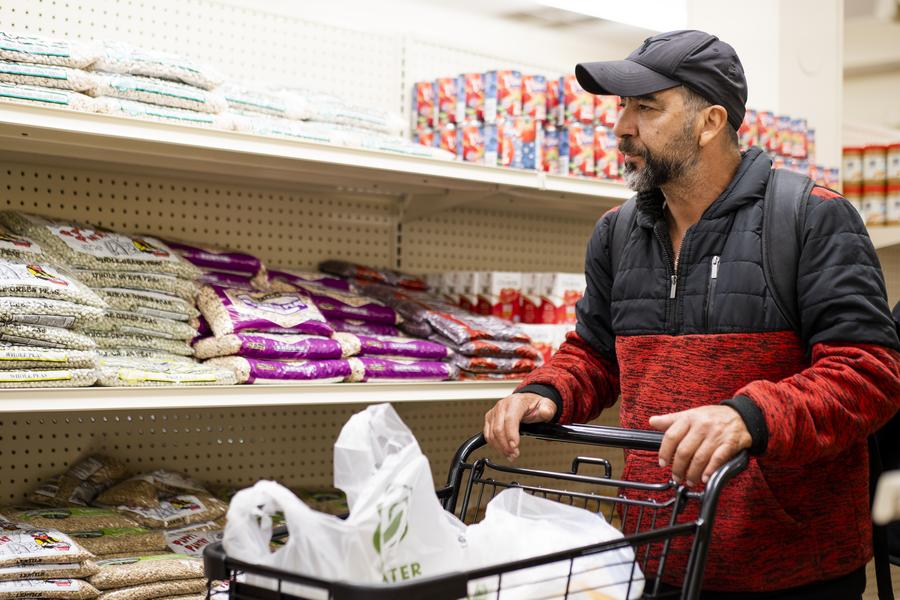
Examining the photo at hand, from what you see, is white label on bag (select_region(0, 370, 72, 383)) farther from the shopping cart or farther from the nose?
the nose

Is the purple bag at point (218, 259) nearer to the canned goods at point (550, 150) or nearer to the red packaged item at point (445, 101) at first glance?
the red packaged item at point (445, 101)

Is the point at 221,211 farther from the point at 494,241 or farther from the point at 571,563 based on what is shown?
the point at 571,563

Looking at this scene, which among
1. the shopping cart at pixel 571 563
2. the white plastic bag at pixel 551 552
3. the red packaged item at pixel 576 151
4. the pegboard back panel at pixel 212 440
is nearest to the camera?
the shopping cart at pixel 571 563

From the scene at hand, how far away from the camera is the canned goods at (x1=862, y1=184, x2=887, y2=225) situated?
13.7 ft

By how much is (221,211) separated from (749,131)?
5.96 feet

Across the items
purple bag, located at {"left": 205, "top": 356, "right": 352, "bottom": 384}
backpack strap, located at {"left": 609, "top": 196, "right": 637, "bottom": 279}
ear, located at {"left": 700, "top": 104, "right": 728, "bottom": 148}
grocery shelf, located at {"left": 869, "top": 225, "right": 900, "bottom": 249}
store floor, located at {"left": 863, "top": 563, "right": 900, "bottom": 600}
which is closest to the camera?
ear, located at {"left": 700, "top": 104, "right": 728, "bottom": 148}

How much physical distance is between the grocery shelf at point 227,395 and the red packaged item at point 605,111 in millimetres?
929

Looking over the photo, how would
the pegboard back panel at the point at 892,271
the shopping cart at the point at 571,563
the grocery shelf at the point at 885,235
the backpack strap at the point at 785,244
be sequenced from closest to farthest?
1. the shopping cart at the point at 571,563
2. the backpack strap at the point at 785,244
3. the grocery shelf at the point at 885,235
4. the pegboard back panel at the point at 892,271

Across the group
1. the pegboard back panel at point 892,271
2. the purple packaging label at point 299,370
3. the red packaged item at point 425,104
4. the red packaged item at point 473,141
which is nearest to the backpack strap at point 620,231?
the purple packaging label at point 299,370

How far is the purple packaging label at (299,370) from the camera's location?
7.62 feet

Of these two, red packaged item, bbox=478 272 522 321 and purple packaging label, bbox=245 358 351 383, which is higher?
red packaged item, bbox=478 272 522 321

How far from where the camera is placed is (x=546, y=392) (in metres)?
1.77

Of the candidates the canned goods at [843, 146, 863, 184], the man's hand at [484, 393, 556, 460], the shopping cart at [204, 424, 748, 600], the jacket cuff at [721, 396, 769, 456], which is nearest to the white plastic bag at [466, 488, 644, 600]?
the shopping cart at [204, 424, 748, 600]

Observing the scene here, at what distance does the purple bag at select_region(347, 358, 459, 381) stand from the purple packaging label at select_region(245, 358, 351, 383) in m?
0.04
